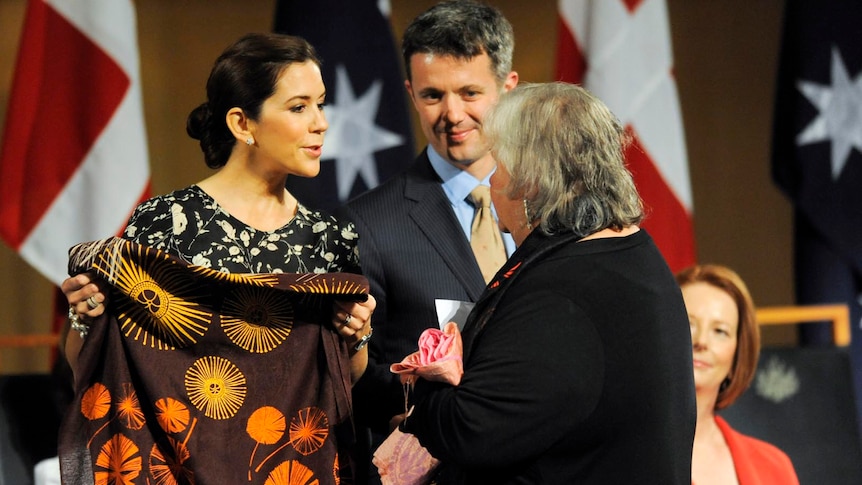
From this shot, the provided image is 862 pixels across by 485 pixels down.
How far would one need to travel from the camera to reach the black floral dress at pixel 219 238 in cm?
212

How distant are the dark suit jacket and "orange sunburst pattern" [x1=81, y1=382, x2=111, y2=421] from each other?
1.78 ft

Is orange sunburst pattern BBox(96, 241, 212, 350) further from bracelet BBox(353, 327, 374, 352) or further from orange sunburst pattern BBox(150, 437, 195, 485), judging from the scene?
bracelet BBox(353, 327, 374, 352)

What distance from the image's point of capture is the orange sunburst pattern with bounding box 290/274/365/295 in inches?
81.0

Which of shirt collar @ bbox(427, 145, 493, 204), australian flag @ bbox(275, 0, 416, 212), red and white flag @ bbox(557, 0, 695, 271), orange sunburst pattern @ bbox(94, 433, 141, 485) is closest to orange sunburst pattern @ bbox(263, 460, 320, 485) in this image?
orange sunburst pattern @ bbox(94, 433, 141, 485)

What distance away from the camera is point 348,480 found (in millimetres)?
2201

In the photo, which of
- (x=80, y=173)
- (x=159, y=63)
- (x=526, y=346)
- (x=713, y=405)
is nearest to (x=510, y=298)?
(x=526, y=346)

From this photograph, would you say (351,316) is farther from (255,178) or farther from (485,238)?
(485,238)

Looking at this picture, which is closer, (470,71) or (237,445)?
(237,445)

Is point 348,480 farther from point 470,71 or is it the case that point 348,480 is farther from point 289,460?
point 470,71

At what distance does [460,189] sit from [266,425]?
799 mm

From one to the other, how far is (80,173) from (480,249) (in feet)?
6.46

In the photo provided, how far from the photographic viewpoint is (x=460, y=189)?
2.62 meters

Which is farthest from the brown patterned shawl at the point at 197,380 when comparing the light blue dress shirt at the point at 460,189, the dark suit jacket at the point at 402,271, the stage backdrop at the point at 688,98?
the stage backdrop at the point at 688,98

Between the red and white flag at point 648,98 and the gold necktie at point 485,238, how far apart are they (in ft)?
5.47
